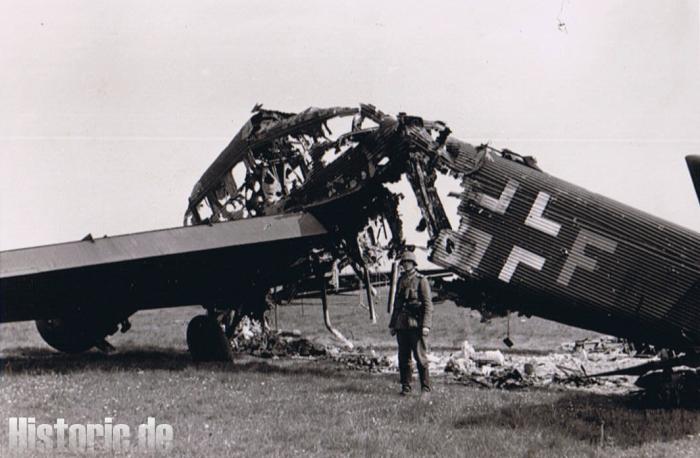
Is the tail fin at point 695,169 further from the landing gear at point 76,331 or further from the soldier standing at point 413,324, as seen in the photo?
the landing gear at point 76,331

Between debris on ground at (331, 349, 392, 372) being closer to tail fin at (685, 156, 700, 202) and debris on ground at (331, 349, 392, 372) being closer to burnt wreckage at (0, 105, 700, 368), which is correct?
burnt wreckage at (0, 105, 700, 368)

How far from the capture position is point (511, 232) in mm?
9906

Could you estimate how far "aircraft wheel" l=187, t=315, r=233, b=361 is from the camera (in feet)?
45.4

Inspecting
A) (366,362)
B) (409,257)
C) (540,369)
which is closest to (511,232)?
(409,257)

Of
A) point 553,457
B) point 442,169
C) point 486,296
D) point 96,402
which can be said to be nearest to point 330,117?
point 442,169

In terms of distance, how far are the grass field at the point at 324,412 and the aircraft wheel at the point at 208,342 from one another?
0.46 metres

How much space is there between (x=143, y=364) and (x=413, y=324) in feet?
18.9

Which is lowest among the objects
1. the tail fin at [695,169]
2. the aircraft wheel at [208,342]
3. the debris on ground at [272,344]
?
the debris on ground at [272,344]

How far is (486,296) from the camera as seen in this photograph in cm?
1042

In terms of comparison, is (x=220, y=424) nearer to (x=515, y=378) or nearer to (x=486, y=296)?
(x=486, y=296)

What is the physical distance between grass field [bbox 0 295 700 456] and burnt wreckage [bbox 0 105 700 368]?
47.6 inches

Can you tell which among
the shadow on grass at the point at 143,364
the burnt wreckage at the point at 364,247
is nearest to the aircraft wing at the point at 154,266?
the burnt wreckage at the point at 364,247

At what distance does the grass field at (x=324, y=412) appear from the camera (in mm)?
6914

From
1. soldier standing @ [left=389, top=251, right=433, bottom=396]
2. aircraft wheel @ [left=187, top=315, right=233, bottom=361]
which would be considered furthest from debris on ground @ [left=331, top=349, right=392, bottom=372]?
soldier standing @ [left=389, top=251, right=433, bottom=396]
